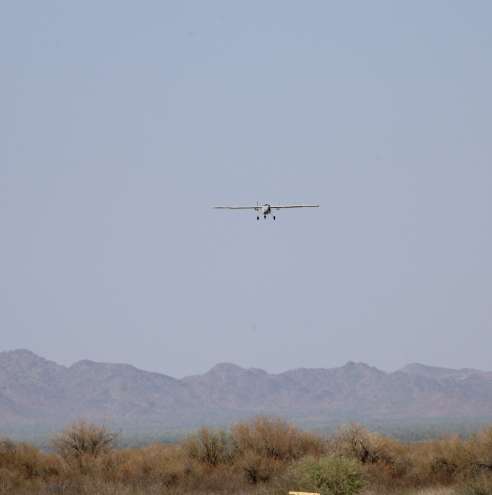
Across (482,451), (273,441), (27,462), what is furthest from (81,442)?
(482,451)

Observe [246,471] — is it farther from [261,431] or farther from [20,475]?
[20,475]

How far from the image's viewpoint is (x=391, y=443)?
51.0m

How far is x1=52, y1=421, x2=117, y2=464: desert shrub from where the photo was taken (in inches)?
2026

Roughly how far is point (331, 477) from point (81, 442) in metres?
16.2

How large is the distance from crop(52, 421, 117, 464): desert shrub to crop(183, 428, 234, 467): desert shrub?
131 inches

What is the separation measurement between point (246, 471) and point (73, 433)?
8034mm

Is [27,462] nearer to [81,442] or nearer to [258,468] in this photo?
[81,442]

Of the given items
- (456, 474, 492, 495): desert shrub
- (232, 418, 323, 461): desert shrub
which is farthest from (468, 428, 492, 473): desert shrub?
(232, 418, 323, 461): desert shrub

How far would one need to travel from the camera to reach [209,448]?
5128 cm

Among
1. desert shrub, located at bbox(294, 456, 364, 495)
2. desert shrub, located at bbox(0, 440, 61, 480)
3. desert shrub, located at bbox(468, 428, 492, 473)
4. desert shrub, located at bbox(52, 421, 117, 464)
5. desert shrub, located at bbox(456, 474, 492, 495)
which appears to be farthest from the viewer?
desert shrub, located at bbox(52, 421, 117, 464)

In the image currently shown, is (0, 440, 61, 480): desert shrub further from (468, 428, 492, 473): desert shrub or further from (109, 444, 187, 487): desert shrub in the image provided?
(468, 428, 492, 473): desert shrub

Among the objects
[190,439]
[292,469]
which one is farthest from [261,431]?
[292,469]

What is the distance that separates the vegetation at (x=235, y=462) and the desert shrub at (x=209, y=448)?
42mm

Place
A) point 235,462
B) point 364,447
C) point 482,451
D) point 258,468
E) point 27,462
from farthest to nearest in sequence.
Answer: point 235,462
point 364,447
point 27,462
point 258,468
point 482,451
